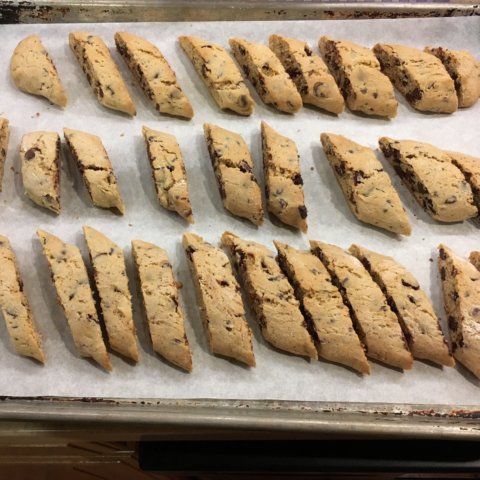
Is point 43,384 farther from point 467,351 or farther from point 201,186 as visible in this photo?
point 467,351

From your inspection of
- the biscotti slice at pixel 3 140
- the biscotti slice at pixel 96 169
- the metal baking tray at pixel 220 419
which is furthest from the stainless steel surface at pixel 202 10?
the metal baking tray at pixel 220 419

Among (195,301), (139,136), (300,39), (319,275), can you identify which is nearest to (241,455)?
(195,301)

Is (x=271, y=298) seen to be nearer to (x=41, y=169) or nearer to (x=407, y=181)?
(x=407, y=181)

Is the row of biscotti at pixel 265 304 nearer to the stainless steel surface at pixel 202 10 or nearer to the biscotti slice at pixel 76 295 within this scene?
the biscotti slice at pixel 76 295

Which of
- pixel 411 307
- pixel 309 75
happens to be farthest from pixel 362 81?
pixel 411 307

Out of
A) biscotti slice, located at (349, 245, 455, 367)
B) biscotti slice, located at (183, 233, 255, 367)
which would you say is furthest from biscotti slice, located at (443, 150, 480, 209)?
biscotti slice, located at (183, 233, 255, 367)

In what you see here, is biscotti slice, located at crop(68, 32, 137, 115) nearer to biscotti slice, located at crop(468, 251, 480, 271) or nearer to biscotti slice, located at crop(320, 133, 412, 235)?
biscotti slice, located at crop(320, 133, 412, 235)
